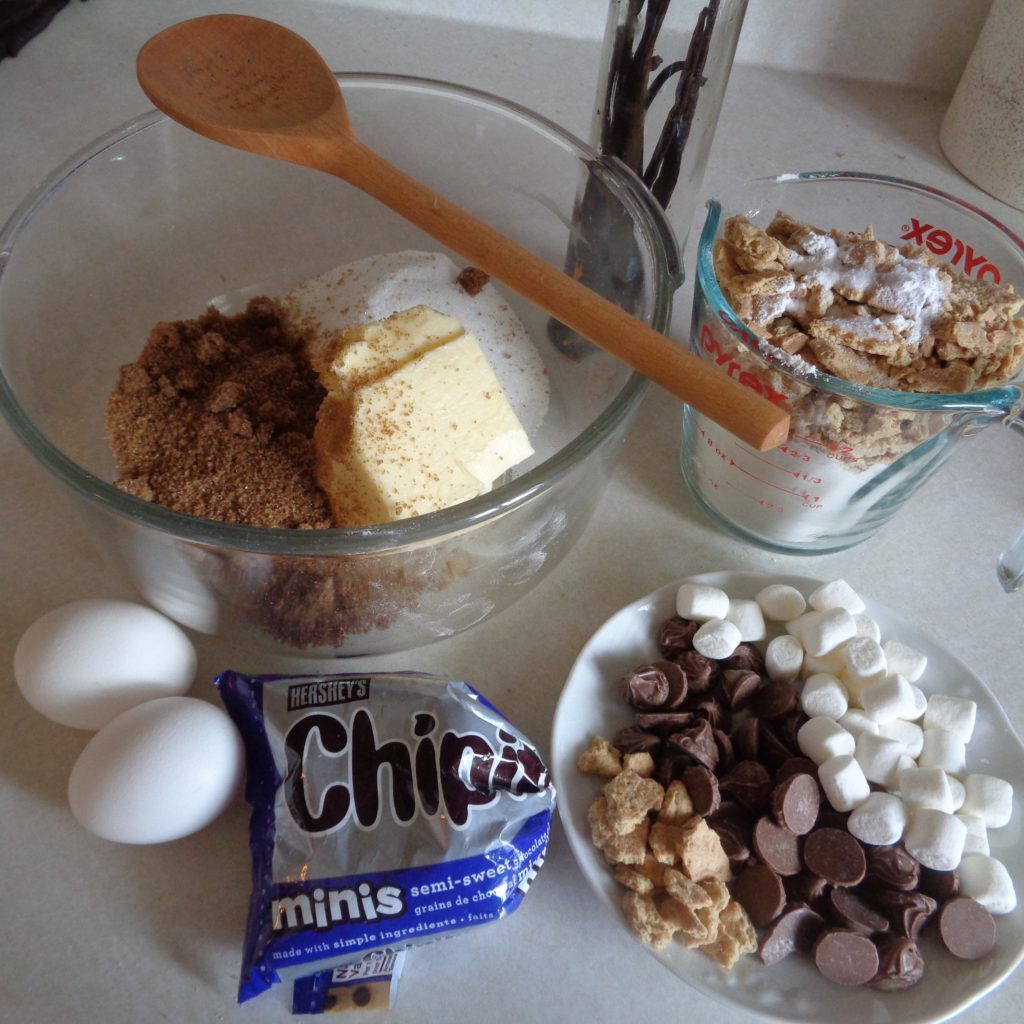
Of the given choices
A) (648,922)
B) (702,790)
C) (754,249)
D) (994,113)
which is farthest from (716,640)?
(994,113)

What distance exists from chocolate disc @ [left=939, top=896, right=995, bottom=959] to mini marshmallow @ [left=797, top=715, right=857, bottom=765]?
0.13 m

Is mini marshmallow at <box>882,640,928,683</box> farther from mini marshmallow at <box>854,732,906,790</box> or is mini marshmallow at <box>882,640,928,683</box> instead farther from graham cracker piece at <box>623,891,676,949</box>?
graham cracker piece at <box>623,891,676,949</box>

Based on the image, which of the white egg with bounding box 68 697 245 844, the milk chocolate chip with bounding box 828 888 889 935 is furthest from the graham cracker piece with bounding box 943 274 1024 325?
the white egg with bounding box 68 697 245 844

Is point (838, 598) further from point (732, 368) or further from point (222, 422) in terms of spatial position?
point (222, 422)

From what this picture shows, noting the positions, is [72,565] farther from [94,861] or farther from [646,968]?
[646,968]

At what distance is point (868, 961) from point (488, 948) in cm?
28

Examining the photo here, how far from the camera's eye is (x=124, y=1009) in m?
0.69

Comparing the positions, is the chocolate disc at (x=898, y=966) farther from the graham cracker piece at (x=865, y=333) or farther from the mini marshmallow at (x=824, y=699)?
the graham cracker piece at (x=865, y=333)

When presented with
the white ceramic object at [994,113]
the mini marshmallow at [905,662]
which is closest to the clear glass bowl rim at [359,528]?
the mini marshmallow at [905,662]

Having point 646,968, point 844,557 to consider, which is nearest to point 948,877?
point 646,968

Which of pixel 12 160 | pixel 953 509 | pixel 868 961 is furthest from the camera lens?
pixel 12 160

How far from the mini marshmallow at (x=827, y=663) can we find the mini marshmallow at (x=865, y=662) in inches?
0.4

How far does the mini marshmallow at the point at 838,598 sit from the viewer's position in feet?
2.73

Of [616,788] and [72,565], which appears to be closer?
[616,788]
